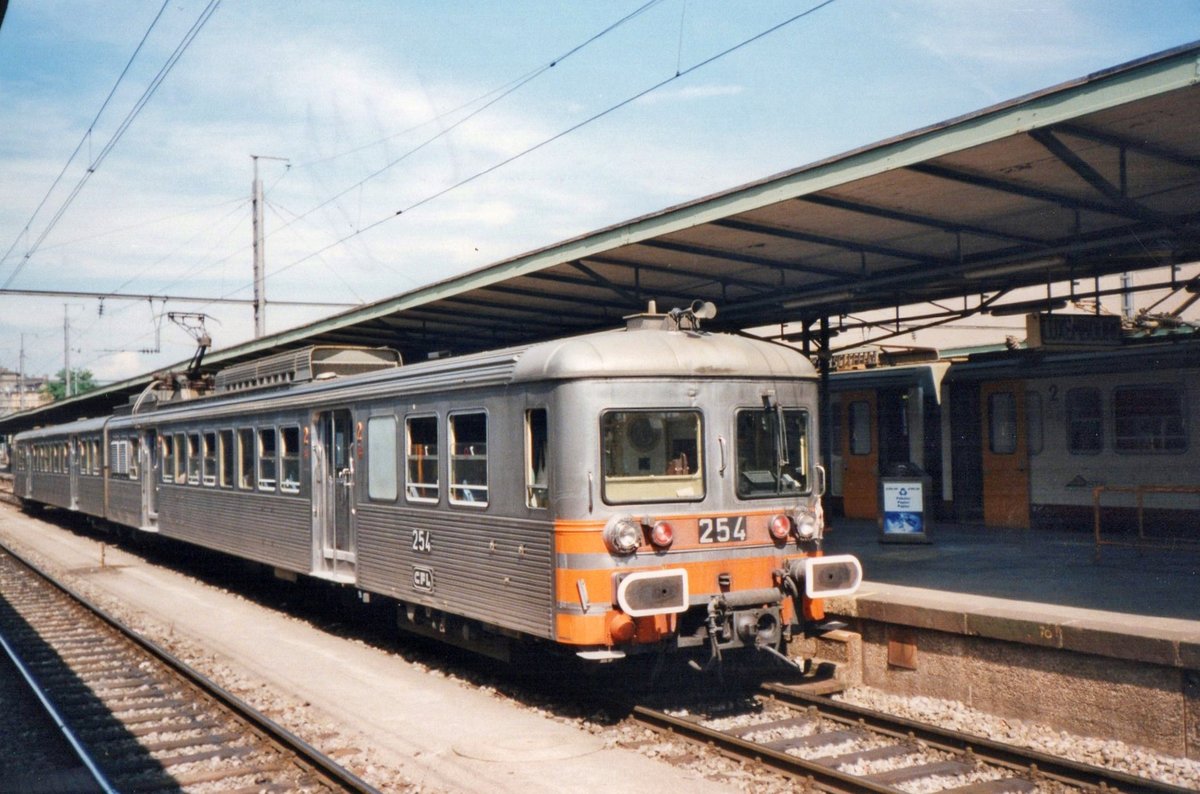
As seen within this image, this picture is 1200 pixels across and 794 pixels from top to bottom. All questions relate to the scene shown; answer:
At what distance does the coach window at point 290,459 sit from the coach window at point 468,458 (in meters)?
3.79

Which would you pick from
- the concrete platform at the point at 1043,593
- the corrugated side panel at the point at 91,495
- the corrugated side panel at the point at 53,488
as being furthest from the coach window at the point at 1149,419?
the corrugated side panel at the point at 53,488

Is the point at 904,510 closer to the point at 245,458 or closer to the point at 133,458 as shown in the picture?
the point at 245,458

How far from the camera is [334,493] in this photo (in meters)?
11.4

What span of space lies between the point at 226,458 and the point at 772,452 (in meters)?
9.05

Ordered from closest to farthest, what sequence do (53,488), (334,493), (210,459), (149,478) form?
(334,493) → (210,459) → (149,478) → (53,488)

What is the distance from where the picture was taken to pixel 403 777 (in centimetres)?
669

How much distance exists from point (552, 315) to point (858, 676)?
25.5 ft

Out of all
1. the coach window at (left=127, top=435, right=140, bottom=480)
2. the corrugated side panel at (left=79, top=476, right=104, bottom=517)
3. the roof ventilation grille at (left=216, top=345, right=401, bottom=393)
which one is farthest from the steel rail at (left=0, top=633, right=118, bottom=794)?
the corrugated side panel at (left=79, top=476, right=104, bottom=517)

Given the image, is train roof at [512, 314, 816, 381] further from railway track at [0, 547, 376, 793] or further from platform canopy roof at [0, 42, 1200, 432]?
railway track at [0, 547, 376, 793]

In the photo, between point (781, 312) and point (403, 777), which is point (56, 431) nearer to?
point (781, 312)

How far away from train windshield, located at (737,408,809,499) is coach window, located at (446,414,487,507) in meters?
2.12

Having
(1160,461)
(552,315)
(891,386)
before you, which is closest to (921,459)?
(891,386)

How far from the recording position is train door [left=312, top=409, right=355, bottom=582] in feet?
36.4

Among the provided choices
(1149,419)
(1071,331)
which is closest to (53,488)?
(1071,331)
